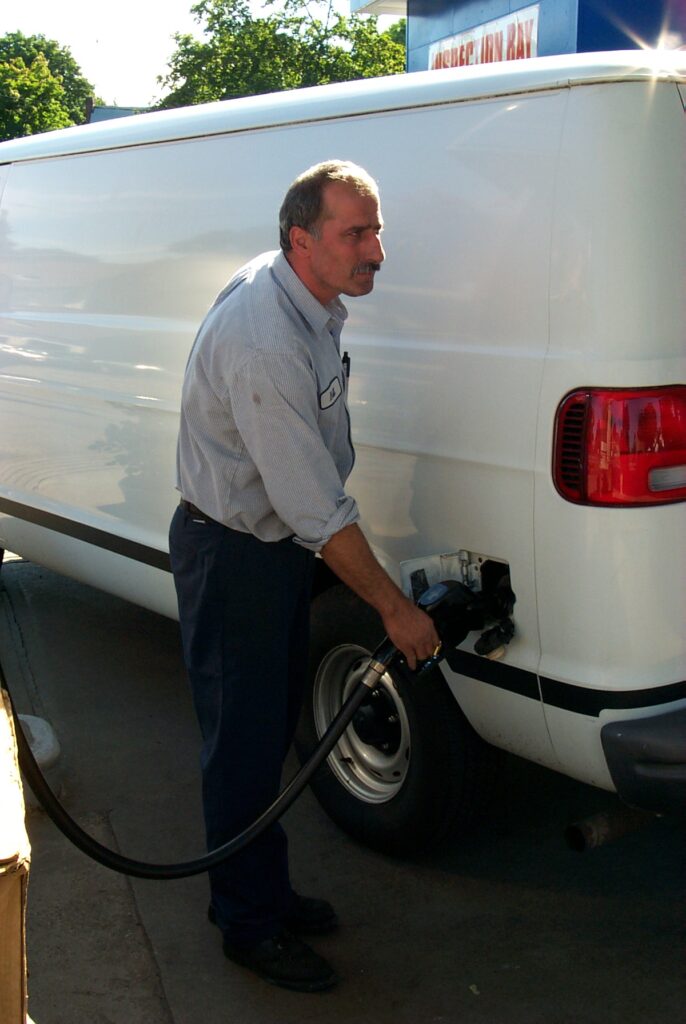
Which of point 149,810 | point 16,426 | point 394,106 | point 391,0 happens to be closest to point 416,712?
point 149,810

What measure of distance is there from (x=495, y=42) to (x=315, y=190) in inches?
478

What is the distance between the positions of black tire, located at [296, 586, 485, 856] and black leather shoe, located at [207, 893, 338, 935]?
35 centimetres

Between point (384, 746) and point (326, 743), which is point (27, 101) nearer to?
point (384, 746)

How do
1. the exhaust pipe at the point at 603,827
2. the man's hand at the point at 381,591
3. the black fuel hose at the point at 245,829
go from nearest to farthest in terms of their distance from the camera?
the man's hand at the point at 381,591 < the black fuel hose at the point at 245,829 < the exhaust pipe at the point at 603,827

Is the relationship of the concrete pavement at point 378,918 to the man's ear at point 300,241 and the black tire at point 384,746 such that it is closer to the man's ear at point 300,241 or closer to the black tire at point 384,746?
the black tire at point 384,746

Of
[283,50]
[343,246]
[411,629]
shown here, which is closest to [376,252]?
[343,246]

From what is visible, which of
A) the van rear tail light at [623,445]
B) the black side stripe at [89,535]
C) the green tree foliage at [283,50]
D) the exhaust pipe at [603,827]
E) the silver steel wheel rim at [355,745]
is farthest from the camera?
the green tree foliage at [283,50]

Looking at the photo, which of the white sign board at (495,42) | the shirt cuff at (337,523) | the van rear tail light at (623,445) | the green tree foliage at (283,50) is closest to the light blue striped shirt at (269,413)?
the shirt cuff at (337,523)

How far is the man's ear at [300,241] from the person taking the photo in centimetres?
285

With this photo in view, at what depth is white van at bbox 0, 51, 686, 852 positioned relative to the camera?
271 centimetres

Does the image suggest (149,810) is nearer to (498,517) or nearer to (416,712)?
(416,712)

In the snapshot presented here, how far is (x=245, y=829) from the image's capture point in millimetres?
3102

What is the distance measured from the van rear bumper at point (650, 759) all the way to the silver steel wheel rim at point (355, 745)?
87 cm

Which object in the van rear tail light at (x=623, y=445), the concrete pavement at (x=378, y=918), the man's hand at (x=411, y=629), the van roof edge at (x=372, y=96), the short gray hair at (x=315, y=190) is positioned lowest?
the concrete pavement at (x=378, y=918)
